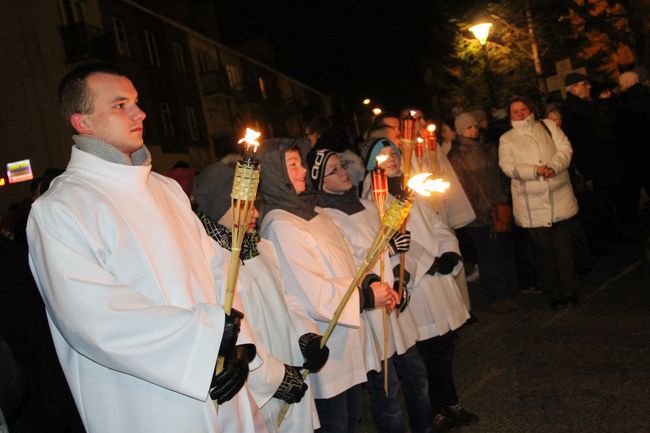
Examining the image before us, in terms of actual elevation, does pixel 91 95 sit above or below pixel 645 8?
below

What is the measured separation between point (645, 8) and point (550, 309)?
12.6m

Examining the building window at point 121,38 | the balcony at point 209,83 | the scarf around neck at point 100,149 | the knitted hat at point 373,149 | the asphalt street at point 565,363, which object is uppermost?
the building window at point 121,38

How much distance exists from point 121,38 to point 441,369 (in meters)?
23.8

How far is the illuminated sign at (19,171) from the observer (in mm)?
20922

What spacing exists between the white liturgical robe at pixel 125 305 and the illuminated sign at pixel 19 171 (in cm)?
2023

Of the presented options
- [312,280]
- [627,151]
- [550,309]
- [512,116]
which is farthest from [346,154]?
[627,151]

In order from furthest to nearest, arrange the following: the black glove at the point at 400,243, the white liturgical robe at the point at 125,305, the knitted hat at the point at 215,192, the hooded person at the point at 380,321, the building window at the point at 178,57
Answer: the building window at the point at 178,57 < the black glove at the point at 400,243 < the hooded person at the point at 380,321 < the knitted hat at the point at 215,192 < the white liturgical robe at the point at 125,305

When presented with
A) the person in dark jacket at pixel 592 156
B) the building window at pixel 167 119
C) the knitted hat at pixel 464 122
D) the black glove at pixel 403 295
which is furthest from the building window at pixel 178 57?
the black glove at pixel 403 295

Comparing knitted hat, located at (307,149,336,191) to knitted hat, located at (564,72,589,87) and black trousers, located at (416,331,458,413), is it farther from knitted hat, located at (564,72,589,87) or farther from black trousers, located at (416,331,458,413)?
knitted hat, located at (564,72,589,87)

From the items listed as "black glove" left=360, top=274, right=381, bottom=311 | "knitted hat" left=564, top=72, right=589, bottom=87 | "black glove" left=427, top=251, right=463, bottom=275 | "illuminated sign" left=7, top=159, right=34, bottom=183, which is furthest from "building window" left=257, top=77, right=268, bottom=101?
"black glove" left=360, top=274, right=381, bottom=311

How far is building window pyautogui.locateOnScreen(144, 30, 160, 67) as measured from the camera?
2705 centimetres

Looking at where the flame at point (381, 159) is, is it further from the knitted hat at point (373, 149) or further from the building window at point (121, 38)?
the building window at point (121, 38)

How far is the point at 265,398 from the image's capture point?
9.95ft

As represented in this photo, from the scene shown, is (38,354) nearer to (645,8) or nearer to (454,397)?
(454,397)
